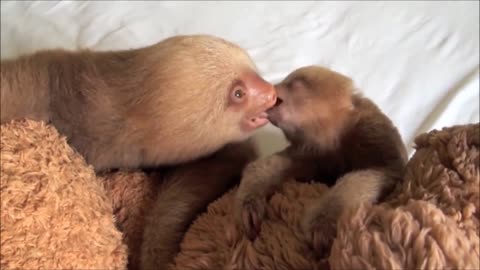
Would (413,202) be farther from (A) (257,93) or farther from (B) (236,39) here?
(B) (236,39)

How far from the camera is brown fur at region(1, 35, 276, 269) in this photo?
0.90 metres

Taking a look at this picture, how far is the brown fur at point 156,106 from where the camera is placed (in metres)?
0.90

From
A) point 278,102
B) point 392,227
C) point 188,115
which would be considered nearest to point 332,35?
point 278,102

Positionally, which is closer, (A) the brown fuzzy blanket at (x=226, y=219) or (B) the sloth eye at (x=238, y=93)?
(A) the brown fuzzy blanket at (x=226, y=219)

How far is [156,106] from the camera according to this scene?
0.89m

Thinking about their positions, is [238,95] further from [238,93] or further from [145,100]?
[145,100]

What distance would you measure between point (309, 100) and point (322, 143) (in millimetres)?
61

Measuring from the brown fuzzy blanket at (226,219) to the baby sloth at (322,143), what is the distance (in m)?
0.03

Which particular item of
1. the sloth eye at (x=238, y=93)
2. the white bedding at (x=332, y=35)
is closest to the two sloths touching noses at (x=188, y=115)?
the sloth eye at (x=238, y=93)

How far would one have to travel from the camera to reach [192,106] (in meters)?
0.90

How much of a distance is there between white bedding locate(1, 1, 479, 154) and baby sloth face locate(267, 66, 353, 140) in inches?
13.5

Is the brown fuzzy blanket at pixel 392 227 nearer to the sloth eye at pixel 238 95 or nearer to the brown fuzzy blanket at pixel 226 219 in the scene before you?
the brown fuzzy blanket at pixel 226 219

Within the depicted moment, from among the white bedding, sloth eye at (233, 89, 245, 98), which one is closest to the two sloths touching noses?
sloth eye at (233, 89, 245, 98)

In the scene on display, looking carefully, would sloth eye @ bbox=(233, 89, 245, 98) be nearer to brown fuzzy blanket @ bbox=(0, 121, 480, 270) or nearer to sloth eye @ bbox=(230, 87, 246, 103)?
sloth eye @ bbox=(230, 87, 246, 103)
